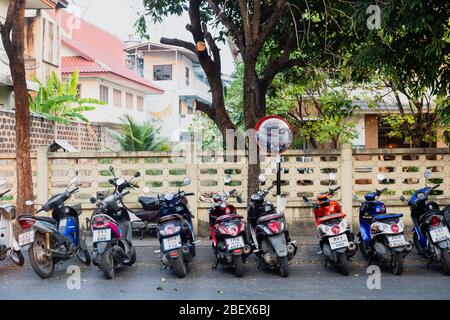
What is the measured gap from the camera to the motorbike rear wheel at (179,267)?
8.48 meters

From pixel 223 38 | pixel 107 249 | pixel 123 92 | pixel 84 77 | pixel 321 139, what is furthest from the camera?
pixel 123 92

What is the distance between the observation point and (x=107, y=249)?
8367mm

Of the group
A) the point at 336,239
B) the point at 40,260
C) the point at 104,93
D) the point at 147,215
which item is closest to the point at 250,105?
the point at 147,215

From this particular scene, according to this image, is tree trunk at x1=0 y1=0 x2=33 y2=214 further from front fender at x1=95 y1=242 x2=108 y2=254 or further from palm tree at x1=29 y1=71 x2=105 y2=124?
palm tree at x1=29 y1=71 x2=105 y2=124

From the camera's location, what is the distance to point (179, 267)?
8516 millimetres

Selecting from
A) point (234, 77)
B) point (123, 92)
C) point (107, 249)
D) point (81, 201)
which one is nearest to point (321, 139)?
point (234, 77)

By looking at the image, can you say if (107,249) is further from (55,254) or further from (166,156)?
(166,156)

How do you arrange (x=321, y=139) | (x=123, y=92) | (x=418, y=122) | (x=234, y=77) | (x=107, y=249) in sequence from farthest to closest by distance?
(x=123, y=92) < (x=234, y=77) < (x=321, y=139) < (x=418, y=122) < (x=107, y=249)

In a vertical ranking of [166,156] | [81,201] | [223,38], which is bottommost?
[81,201]

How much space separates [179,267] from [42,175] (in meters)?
4.60

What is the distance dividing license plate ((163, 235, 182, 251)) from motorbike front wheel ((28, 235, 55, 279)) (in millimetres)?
1675

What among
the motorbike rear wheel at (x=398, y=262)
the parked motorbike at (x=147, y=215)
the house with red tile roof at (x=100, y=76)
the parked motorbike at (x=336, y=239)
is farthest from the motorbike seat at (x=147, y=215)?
the house with red tile roof at (x=100, y=76)

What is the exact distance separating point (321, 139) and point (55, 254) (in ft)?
33.6

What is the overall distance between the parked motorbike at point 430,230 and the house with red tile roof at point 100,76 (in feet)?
61.7
